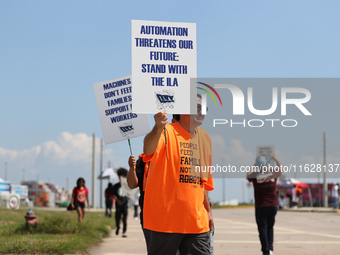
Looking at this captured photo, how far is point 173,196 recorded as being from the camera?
362 centimetres

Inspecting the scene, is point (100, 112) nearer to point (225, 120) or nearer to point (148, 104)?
point (225, 120)

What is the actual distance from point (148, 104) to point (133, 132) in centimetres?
333

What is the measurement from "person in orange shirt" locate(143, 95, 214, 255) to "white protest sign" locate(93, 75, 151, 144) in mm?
3342

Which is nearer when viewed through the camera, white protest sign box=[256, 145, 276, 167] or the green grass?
white protest sign box=[256, 145, 276, 167]

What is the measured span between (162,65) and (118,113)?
136 inches

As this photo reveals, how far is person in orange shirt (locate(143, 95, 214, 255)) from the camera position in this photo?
361 centimetres

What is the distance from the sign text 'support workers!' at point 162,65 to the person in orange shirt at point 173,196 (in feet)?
0.82

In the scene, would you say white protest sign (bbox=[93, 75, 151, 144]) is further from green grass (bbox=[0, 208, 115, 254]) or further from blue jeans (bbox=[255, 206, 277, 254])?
blue jeans (bbox=[255, 206, 277, 254])

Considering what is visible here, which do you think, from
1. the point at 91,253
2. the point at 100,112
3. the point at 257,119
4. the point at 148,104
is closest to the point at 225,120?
the point at 257,119

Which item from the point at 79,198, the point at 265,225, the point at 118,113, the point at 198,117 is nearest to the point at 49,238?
the point at 118,113

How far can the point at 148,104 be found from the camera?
3812 millimetres

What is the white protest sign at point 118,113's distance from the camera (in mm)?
7156

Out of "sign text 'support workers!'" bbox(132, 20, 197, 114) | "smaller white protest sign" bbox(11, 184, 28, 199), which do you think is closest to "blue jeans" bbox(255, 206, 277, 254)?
"sign text 'support workers!'" bbox(132, 20, 197, 114)

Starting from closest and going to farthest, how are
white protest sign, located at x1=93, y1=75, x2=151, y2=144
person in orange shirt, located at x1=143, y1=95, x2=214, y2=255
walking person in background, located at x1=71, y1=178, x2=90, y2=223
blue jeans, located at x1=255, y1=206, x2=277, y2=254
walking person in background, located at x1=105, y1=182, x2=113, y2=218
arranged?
→ 1. person in orange shirt, located at x1=143, y1=95, x2=214, y2=255
2. white protest sign, located at x1=93, y1=75, x2=151, y2=144
3. blue jeans, located at x1=255, y1=206, x2=277, y2=254
4. walking person in background, located at x1=71, y1=178, x2=90, y2=223
5. walking person in background, located at x1=105, y1=182, x2=113, y2=218
